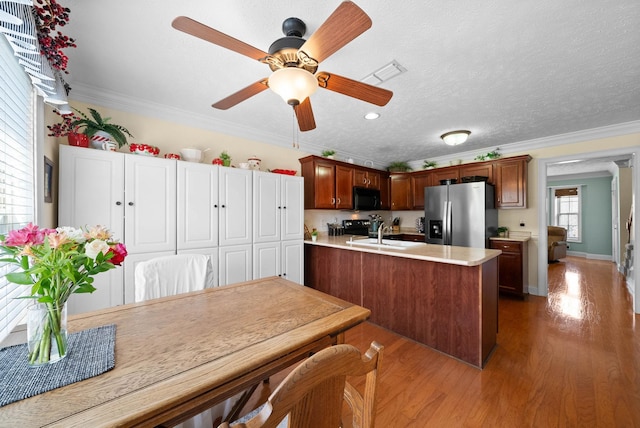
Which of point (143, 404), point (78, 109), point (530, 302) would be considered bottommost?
point (530, 302)

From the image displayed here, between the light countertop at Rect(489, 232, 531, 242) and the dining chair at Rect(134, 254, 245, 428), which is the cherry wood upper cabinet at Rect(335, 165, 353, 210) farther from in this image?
the dining chair at Rect(134, 254, 245, 428)

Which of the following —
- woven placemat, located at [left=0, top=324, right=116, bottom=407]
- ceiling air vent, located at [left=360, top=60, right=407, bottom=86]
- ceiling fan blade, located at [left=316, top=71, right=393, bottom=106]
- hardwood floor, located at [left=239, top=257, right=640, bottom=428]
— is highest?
ceiling air vent, located at [left=360, top=60, right=407, bottom=86]

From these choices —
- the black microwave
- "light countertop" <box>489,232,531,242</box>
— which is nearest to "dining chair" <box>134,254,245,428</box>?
the black microwave

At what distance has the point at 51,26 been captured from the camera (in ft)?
3.67

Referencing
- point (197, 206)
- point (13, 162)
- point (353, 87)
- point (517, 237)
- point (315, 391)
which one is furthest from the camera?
point (517, 237)

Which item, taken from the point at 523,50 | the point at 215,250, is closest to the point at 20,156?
the point at 215,250

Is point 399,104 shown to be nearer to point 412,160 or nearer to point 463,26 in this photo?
point 463,26

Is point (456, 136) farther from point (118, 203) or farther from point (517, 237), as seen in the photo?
point (118, 203)

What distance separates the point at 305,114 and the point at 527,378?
2652 millimetres

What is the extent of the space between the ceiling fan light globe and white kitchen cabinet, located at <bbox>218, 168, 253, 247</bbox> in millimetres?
1590

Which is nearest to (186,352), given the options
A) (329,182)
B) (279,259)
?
(279,259)

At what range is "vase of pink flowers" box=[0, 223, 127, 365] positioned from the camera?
76 centimetres

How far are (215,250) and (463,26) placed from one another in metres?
2.82

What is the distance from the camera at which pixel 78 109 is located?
230 centimetres
